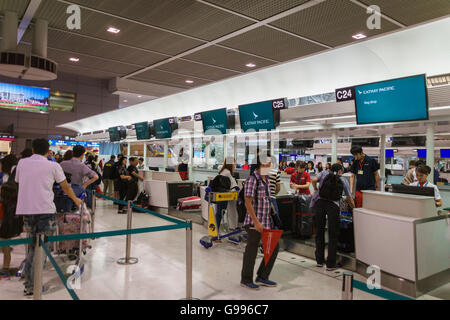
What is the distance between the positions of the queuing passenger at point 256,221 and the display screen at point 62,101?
53.5ft

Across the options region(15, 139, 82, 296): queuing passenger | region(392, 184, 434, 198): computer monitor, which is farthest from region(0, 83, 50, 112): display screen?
region(392, 184, 434, 198): computer monitor

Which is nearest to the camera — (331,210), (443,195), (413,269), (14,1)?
(413,269)

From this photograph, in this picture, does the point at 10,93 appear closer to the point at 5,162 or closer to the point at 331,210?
the point at 5,162

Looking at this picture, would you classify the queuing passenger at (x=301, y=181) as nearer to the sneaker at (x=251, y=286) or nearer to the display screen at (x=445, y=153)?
the sneaker at (x=251, y=286)

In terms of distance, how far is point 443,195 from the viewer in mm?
8180

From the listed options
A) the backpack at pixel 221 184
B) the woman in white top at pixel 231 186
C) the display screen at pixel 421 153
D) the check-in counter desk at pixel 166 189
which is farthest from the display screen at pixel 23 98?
the display screen at pixel 421 153

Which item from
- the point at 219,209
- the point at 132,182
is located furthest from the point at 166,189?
the point at 219,209

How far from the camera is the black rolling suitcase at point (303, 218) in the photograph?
20.3 ft

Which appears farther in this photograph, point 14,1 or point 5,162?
point 14,1

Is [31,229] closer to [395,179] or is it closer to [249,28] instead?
[249,28]

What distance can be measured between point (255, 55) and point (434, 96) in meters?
5.24

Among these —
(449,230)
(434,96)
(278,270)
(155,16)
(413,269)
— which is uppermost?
(155,16)

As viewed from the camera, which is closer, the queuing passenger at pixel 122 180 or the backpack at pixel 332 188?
the backpack at pixel 332 188
